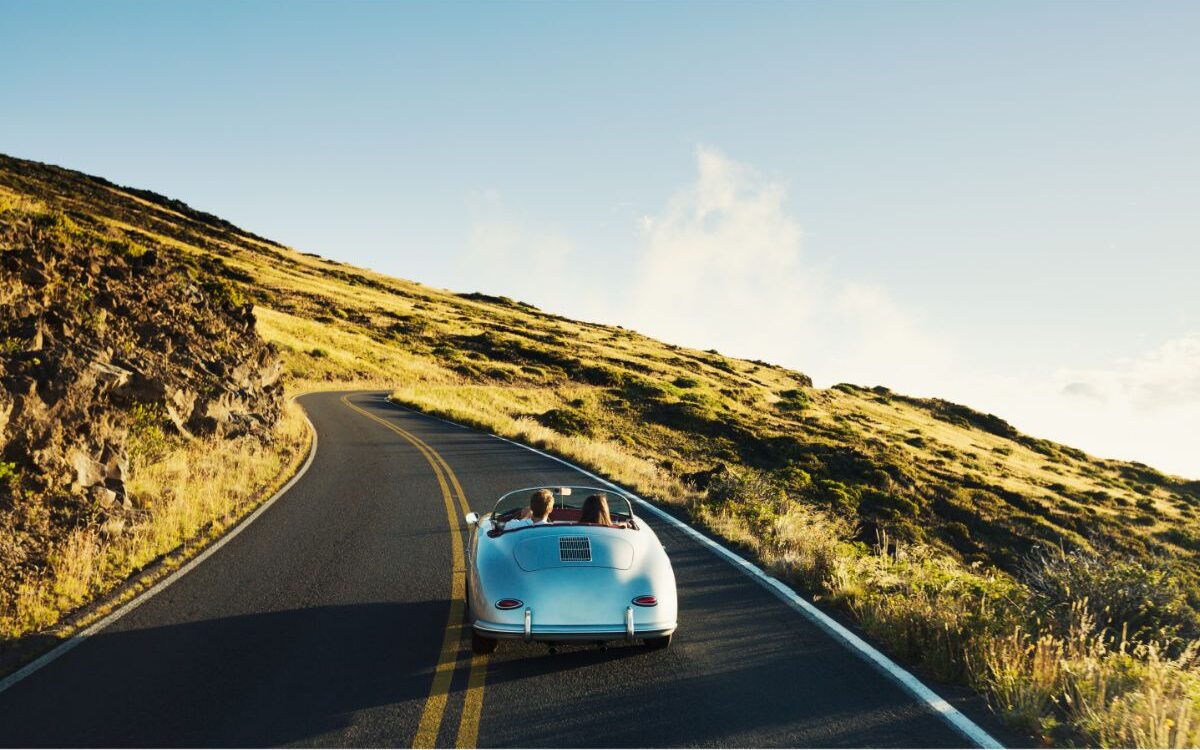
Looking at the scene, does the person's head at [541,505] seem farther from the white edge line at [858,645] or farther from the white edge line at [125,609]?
the white edge line at [125,609]

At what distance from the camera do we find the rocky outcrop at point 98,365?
345 inches

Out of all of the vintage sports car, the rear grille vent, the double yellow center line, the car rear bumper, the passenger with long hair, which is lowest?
the double yellow center line

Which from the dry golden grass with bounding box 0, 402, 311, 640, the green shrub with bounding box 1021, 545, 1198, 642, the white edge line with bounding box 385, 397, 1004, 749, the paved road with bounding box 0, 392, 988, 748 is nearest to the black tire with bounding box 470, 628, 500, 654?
the paved road with bounding box 0, 392, 988, 748

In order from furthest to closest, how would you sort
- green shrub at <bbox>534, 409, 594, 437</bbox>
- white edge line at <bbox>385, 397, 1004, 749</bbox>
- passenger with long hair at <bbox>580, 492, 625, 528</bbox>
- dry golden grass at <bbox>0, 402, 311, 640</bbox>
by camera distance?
green shrub at <bbox>534, 409, 594, 437</bbox>, dry golden grass at <bbox>0, 402, 311, 640</bbox>, passenger with long hair at <bbox>580, 492, 625, 528</bbox>, white edge line at <bbox>385, 397, 1004, 749</bbox>

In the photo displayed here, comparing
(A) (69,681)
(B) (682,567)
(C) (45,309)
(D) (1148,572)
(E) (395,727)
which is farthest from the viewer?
(C) (45,309)

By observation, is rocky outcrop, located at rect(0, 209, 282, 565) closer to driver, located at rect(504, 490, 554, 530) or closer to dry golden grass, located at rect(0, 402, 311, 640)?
dry golden grass, located at rect(0, 402, 311, 640)

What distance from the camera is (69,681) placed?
17.6 ft

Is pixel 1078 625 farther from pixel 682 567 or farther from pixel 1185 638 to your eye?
pixel 682 567

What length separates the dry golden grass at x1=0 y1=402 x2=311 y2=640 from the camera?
6.96m

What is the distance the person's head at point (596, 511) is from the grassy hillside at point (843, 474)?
2.82 metres

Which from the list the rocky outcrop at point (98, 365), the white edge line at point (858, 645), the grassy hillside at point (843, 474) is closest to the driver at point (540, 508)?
the white edge line at point (858, 645)

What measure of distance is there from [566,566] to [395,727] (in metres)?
1.62

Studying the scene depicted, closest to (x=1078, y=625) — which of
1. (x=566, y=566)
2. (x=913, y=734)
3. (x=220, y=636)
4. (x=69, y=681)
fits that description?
(x=913, y=734)

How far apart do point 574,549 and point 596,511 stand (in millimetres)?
797
